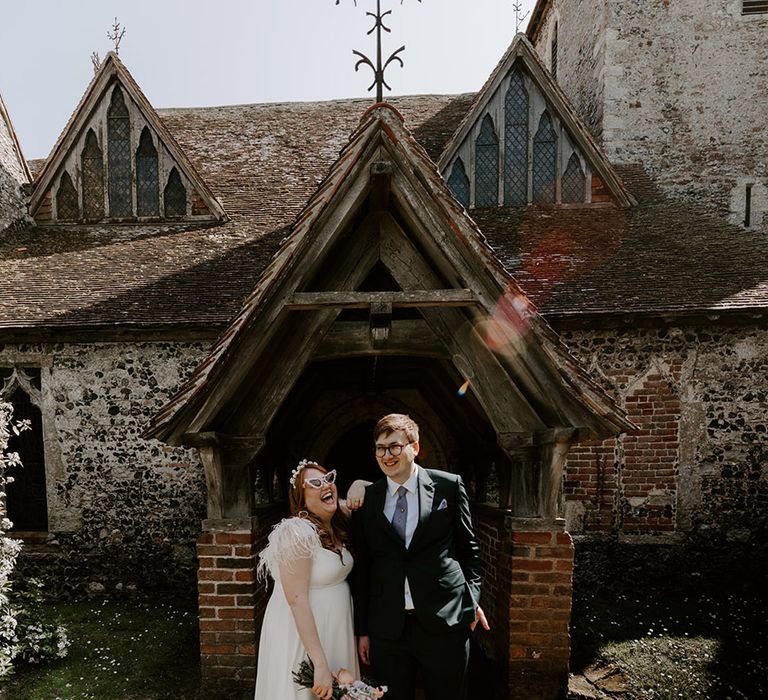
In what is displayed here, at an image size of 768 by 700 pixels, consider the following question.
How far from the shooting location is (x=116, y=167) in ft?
29.7

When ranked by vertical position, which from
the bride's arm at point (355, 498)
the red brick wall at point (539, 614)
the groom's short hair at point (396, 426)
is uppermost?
the groom's short hair at point (396, 426)

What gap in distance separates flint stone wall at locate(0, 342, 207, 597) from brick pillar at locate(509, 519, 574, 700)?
16.9 feet

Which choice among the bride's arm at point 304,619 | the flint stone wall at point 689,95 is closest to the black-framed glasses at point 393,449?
the bride's arm at point 304,619

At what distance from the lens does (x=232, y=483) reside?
12.0ft

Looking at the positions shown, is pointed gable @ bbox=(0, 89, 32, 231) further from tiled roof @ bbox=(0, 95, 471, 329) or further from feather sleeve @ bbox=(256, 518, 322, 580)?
feather sleeve @ bbox=(256, 518, 322, 580)

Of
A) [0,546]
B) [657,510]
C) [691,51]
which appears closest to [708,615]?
[657,510]

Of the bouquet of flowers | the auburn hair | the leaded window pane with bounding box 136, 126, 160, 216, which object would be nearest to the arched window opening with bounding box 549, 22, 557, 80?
the leaded window pane with bounding box 136, 126, 160, 216

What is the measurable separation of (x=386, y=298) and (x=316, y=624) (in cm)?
209

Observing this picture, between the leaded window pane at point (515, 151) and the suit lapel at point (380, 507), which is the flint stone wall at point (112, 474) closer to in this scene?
the suit lapel at point (380, 507)

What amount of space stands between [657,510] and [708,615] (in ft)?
4.64

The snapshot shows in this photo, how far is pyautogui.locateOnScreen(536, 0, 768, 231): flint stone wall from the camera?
985 cm

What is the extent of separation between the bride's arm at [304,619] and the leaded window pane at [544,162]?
26.7ft

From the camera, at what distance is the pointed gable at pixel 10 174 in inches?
336

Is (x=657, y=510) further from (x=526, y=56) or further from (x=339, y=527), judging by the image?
(x=526, y=56)
